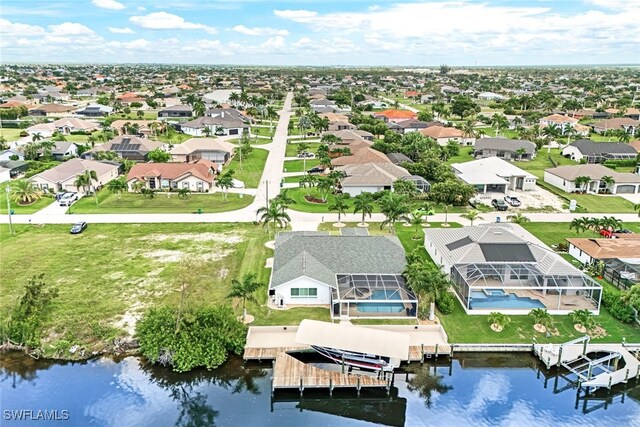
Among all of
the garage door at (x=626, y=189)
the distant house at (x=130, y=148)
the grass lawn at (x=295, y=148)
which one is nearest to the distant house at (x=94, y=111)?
the distant house at (x=130, y=148)

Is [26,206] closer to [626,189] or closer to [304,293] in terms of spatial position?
[304,293]

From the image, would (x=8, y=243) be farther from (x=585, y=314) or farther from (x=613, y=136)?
(x=613, y=136)

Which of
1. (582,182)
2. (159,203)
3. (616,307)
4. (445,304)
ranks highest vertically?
(582,182)

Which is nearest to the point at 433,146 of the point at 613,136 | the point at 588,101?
the point at 613,136

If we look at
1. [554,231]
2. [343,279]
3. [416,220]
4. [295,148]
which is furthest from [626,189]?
[295,148]

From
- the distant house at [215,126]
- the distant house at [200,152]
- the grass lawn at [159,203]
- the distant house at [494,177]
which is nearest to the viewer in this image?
the grass lawn at [159,203]

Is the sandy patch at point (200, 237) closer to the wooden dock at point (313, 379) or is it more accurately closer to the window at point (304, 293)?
the window at point (304, 293)

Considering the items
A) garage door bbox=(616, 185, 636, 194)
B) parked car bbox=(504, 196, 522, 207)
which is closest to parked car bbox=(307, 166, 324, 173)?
parked car bbox=(504, 196, 522, 207)
